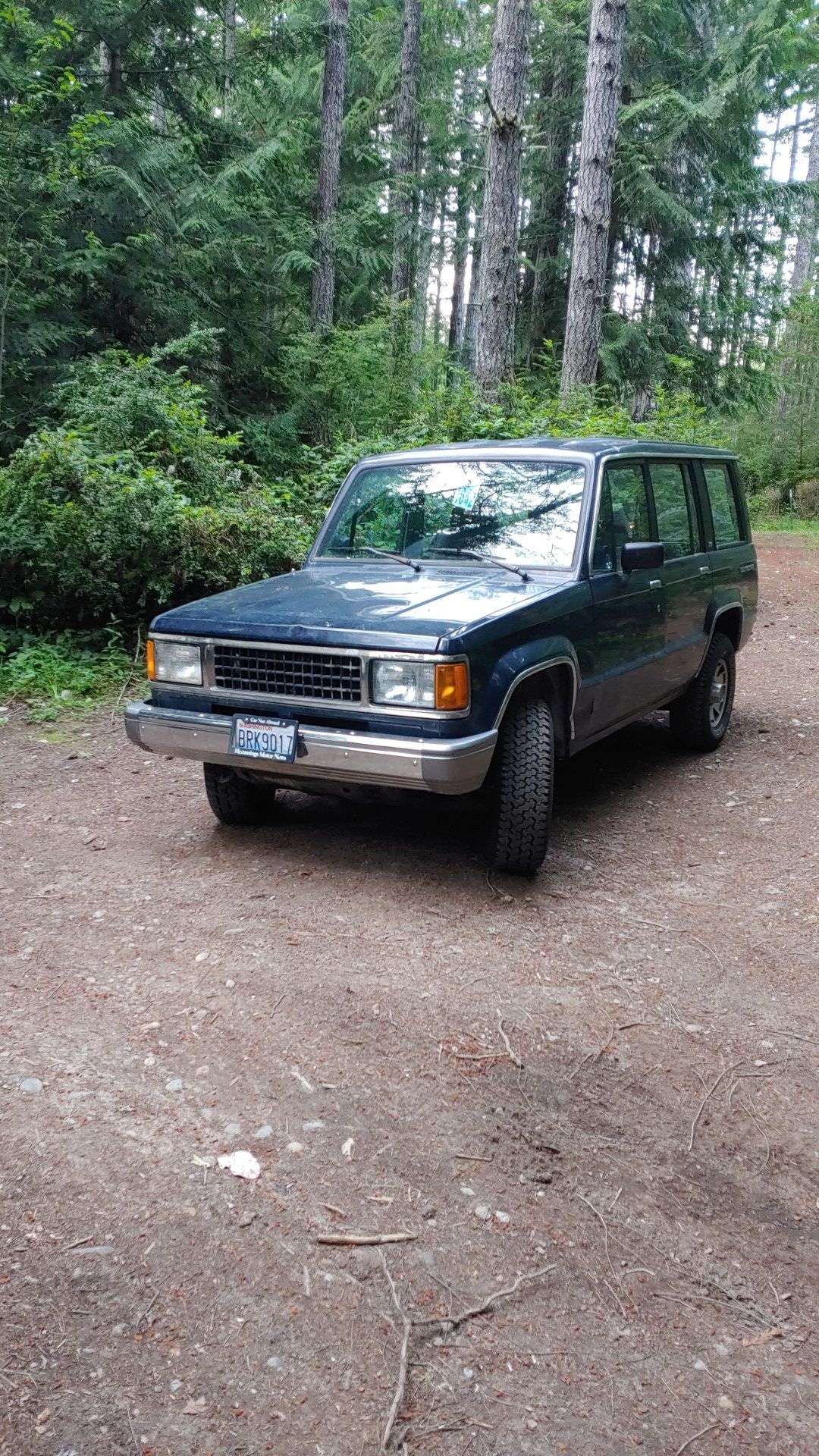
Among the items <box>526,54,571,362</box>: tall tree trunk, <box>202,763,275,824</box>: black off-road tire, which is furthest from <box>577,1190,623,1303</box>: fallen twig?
<box>526,54,571,362</box>: tall tree trunk

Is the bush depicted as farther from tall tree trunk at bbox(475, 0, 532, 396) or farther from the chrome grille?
the chrome grille

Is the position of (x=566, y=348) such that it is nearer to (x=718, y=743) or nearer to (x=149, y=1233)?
(x=718, y=743)

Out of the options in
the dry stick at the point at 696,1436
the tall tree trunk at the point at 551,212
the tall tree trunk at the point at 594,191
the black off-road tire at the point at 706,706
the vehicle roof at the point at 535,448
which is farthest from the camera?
the tall tree trunk at the point at 551,212

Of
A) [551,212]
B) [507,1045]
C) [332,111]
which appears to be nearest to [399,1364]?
[507,1045]

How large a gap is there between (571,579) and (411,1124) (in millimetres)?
2826

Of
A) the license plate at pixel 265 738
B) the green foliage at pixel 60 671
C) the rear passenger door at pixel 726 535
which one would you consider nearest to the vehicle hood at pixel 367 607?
the license plate at pixel 265 738

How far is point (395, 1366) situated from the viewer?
2.08 m

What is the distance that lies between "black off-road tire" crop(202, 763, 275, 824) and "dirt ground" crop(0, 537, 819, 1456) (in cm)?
11

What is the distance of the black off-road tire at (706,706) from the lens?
6.58m

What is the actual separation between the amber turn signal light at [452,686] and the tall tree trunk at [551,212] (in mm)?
18819

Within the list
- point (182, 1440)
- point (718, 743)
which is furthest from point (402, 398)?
point (182, 1440)

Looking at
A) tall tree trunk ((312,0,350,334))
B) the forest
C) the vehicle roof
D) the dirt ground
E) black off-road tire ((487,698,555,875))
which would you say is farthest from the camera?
tall tree trunk ((312,0,350,334))

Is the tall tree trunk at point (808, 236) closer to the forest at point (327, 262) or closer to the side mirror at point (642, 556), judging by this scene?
the forest at point (327, 262)

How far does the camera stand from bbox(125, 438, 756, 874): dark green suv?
4094 millimetres
